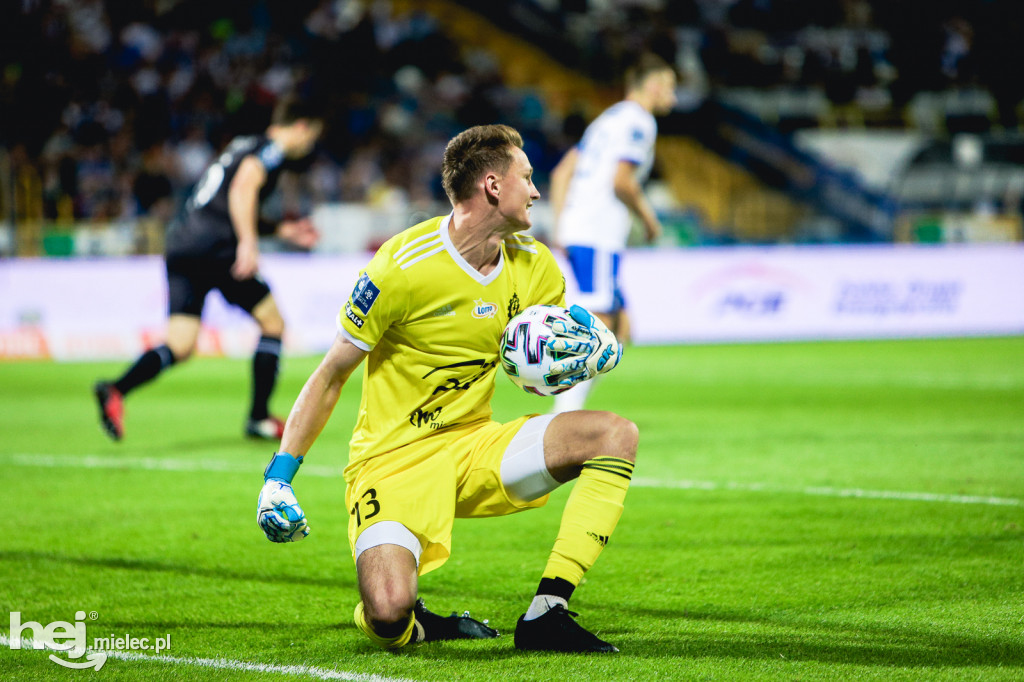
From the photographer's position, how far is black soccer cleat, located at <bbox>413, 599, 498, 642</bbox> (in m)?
3.78

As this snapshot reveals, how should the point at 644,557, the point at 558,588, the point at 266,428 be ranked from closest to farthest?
the point at 558,588 < the point at 644,557 < the point at 266,428

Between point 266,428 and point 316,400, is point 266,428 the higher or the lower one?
the lower one

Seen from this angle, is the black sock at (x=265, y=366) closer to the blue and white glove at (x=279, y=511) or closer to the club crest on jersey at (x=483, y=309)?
the club crest on jersey at (x=483, y=309)

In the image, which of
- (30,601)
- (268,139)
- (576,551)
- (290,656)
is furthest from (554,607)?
(268,139)

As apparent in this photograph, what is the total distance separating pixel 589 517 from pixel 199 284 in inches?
198

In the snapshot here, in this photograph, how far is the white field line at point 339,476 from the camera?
591 centimetres

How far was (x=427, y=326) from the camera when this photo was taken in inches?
151

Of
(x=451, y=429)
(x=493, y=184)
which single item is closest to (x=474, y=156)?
(x=493, y=184)

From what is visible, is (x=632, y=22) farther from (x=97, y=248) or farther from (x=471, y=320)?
(x=471, y=320)

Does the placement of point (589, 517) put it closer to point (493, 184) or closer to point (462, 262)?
point (462, 262)

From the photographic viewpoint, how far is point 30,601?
4266mm
